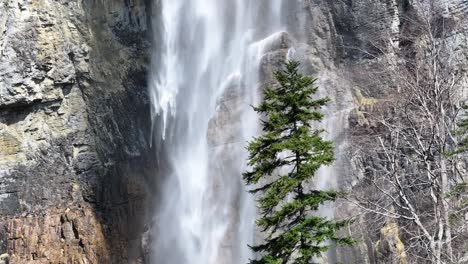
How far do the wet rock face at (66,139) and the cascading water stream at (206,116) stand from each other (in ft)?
6.70

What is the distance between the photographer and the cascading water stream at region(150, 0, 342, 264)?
957 inches

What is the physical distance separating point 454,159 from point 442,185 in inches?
53.4

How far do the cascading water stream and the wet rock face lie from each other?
2.04 m

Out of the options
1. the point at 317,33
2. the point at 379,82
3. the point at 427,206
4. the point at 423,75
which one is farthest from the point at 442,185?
the point at 317,33

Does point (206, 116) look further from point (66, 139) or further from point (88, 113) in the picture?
point (66, 139)

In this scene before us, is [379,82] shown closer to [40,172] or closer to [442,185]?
[442,185]

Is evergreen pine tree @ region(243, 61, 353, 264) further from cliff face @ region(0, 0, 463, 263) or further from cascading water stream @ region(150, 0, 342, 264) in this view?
cascading water stream @ region(150, 0, 342, 264)

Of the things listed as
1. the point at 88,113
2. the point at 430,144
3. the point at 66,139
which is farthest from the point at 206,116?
the point at 430,144


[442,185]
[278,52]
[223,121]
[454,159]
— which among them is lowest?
[442,185]

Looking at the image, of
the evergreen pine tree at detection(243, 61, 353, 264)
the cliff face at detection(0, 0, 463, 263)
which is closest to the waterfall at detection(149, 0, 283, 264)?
the cliff face at detection(0, 0, 463, 263)

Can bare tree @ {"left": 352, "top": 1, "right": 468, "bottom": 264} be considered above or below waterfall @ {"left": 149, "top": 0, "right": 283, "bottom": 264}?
below

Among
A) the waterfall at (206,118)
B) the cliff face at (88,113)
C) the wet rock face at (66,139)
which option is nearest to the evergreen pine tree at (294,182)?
the waterfall at (206,118)

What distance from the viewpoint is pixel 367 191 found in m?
17.8

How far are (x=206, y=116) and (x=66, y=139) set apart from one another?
717 centimetres
